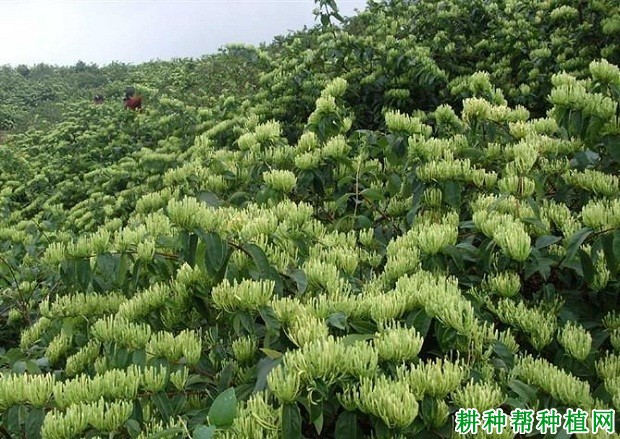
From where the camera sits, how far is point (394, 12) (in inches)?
212

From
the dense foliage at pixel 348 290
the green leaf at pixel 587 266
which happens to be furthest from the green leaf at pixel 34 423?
the green leaf at pixel 587 266

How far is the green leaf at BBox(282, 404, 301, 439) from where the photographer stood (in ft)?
3.31

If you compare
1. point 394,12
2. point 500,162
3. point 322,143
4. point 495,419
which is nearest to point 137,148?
point 394,12

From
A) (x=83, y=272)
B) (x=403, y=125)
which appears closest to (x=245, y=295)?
(x=83, y=272)

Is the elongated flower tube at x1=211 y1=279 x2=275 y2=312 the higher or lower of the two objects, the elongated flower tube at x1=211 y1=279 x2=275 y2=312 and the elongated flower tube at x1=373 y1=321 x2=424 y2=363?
the higher

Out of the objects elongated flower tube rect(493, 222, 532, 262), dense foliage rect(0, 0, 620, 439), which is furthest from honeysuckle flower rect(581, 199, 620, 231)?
elongated flower tube rect(493, 222, 532, 262)

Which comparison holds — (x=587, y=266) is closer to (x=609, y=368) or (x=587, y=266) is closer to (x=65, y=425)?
(x=609, y=368)

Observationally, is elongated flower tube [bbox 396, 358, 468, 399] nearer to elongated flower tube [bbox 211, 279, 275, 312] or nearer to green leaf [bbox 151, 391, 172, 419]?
elongated flower tube [bbox 211, 279, 275, 312]

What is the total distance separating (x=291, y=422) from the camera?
3.33 feet

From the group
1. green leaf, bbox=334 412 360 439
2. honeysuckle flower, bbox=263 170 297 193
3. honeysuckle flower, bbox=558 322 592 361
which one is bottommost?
green leaf, bbox=334 412 360 439

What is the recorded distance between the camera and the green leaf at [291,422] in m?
1.01

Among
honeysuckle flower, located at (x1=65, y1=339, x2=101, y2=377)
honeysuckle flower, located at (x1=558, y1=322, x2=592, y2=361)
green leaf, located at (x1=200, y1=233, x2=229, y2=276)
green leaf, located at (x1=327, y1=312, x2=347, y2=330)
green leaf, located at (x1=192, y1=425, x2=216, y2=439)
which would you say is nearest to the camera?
green leaf, located at (x1=192, y1=425, x2=216, y2=439)

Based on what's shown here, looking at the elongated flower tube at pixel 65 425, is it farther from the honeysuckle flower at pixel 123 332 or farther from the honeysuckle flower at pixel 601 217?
the honeysuckle flower at pixel 601 217

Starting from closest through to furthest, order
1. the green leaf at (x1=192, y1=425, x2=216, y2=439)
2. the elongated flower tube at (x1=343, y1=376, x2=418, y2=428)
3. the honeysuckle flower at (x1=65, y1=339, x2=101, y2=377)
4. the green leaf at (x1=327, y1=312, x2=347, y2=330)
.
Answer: the green leaf at (x1=192, y1=425, x2=216, y2=439)
the elongated flower tube at (x1=343, y1=376, x2=418, y2=428)
the green leaf at (x1=327, y1=312, x2=347, y2=330)
the honeysuckle flower at (x1=65, y1=339, x2=101, y2=377)
